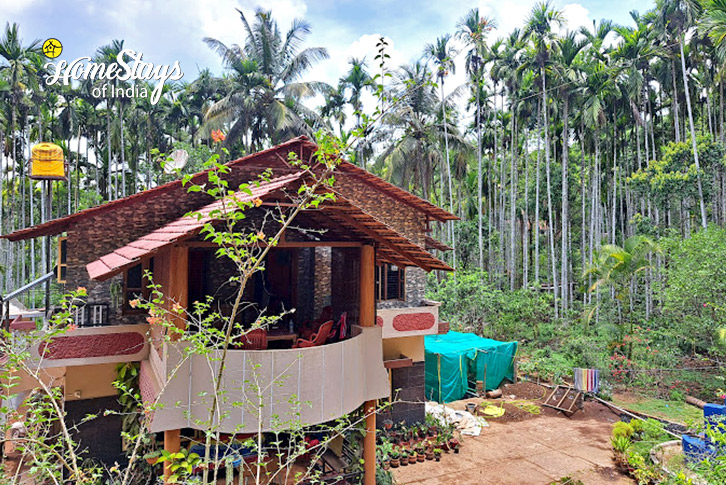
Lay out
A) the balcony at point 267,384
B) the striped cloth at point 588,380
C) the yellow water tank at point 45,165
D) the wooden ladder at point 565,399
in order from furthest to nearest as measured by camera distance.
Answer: the striped cloth at point 588,380 → the wooden ladder at point 565,399 → the yellow water tank at point 45,165 → the balcony at point 267,384

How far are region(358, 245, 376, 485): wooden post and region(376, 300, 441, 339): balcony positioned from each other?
3.77m

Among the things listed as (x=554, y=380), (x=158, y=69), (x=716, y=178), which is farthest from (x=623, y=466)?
(x=158, y=69)

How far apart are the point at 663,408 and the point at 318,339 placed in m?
12.3

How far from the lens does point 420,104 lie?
24.3 metres

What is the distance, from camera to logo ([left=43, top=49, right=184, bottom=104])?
20.7m

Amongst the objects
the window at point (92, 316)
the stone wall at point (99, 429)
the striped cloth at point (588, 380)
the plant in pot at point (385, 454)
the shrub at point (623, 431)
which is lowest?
the plant in pot at point (385, 454)

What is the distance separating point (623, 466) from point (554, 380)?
20.6 ft

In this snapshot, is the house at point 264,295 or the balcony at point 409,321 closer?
the house at point 264,295

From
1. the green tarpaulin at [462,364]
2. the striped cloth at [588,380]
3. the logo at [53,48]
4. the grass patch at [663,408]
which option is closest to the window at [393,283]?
the green tarpaulin at [462,364]

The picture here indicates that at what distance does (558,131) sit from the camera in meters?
28.8

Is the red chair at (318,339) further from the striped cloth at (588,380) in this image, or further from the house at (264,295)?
the striped cloth at (588,380)

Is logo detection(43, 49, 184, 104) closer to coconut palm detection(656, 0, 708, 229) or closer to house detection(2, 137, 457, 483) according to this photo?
house detection(2, 137, 457, 483)

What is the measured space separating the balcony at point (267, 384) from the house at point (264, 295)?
0.7 inches

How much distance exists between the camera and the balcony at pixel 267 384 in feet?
20.3
